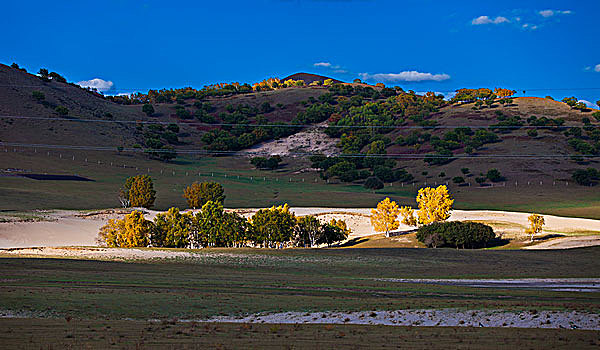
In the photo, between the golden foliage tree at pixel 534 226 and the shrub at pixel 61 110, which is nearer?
the golden foliage tree at pixel 534 226

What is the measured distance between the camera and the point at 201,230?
5253 cm

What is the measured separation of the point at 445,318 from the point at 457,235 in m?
38.9

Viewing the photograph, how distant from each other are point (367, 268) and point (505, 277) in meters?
7.89

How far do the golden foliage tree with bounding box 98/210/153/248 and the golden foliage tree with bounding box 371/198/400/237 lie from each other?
2542 centimetres

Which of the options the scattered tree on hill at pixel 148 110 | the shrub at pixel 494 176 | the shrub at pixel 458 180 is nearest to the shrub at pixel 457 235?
the shrub at pixel 458 180

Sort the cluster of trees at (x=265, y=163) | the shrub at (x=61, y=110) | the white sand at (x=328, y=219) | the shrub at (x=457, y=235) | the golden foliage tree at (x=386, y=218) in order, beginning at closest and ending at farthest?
the white sand at (x=328, y=219)
the shrub at (x=457, y=235)
the golden foliage tree at (x=386, y=218)
the cluster of trees at (x=265, y=163)
the shrub at (x=61, y=110)

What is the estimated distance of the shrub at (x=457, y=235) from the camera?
55.5m

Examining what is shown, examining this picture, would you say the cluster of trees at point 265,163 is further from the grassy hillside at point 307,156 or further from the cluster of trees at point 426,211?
the cluster of trees at point 426,211

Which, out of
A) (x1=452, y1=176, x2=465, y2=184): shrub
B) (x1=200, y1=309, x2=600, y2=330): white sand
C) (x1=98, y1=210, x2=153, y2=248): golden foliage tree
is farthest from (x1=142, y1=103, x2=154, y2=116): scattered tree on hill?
(x1=200, y1=309, x2=600, y2=330): white sand

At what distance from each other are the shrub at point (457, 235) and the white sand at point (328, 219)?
5.13m

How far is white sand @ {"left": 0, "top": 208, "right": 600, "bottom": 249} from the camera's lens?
5205 centimetres

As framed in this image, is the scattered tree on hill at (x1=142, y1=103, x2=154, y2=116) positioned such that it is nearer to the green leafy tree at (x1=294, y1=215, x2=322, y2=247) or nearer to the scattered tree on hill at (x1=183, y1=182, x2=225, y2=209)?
the scattered tree on hill at (x1=183, y1=182, x2=225, y2=209)

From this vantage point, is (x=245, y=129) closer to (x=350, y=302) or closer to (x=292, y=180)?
(x=292, y=180)

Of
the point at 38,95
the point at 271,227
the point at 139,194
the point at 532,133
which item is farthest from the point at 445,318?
the point at 38,95
